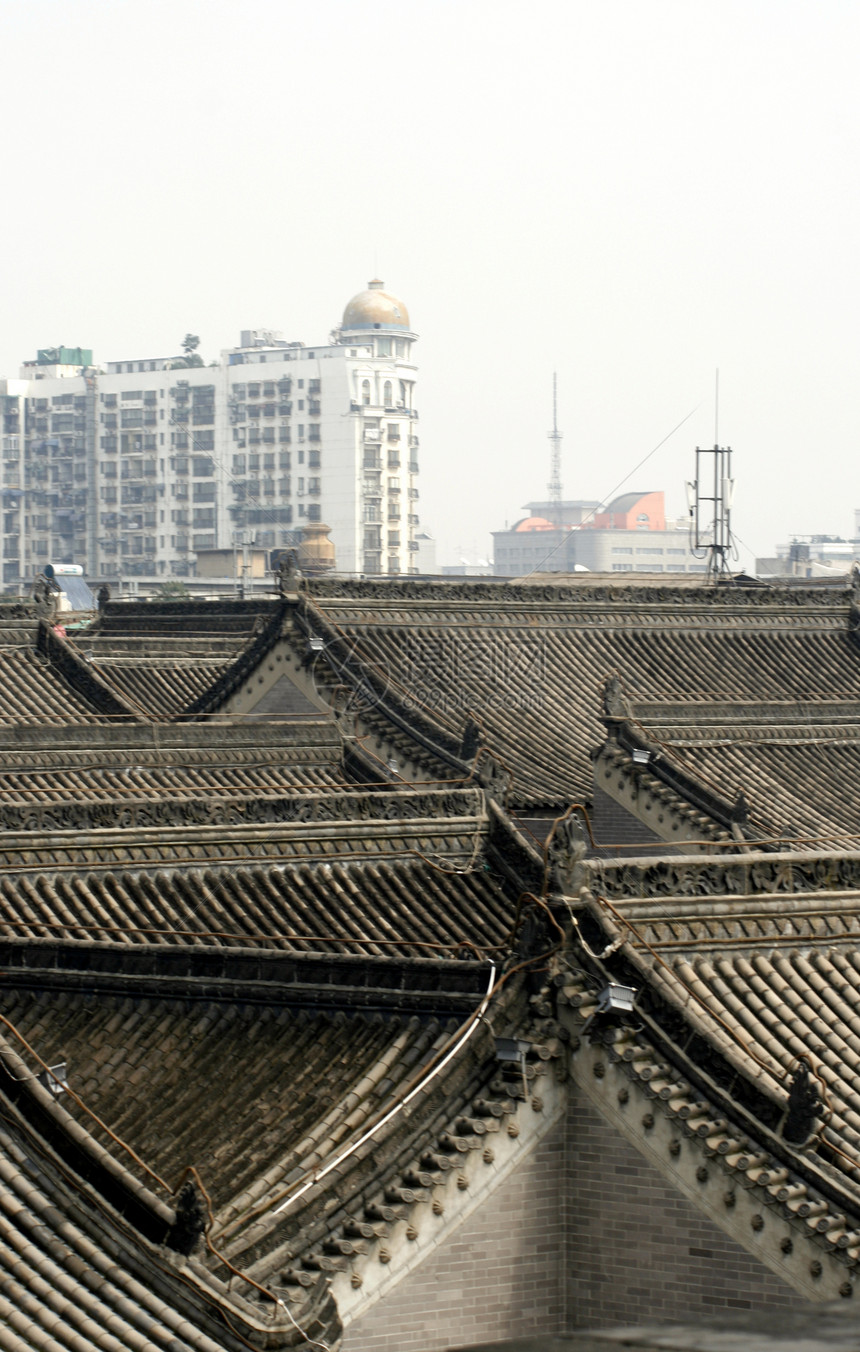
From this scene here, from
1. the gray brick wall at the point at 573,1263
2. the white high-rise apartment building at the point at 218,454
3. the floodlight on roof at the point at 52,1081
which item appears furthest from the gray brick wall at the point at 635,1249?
the white high-rise apartment building at the point at 218,454

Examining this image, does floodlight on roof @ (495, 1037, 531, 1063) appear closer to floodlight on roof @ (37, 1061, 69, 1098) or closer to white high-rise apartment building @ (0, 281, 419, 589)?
floodlight on roof @ (37, 1061, 69, 1098)

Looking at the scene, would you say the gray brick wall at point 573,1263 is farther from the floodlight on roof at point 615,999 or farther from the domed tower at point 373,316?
the domed tower at point 373,316

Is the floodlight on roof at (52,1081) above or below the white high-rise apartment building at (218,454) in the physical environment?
below

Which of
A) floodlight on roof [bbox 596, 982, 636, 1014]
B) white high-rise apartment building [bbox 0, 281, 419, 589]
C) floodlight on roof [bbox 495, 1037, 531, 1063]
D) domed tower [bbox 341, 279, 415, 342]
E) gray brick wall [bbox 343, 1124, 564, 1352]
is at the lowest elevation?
gray brick wall [bbox 343, 1124, 564, 1352]

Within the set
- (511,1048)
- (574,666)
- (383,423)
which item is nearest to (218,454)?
(383,423)

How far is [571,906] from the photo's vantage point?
1279cm

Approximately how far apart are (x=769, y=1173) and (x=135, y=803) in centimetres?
1155

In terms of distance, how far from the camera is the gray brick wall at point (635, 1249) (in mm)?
12094

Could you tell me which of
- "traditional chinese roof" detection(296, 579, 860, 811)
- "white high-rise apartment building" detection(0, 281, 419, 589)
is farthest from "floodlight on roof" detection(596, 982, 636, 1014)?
"white high-rise apartment building" detection(0, 281, 419, 589)

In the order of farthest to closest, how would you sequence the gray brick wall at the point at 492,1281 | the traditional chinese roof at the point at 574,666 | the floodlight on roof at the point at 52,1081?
the traditional chinese roof at the point at 574,666, the gray brick wall at the point at 492,1281, the floodlight on roof at the point at 52,1081

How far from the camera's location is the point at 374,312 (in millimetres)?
162875

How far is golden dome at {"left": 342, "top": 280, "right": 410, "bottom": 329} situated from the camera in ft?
534

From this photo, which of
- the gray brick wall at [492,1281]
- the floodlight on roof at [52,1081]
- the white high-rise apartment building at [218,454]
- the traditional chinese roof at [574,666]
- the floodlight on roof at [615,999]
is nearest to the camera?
the floodlight on roof at [52,1081]

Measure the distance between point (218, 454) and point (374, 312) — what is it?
60.1 feet
